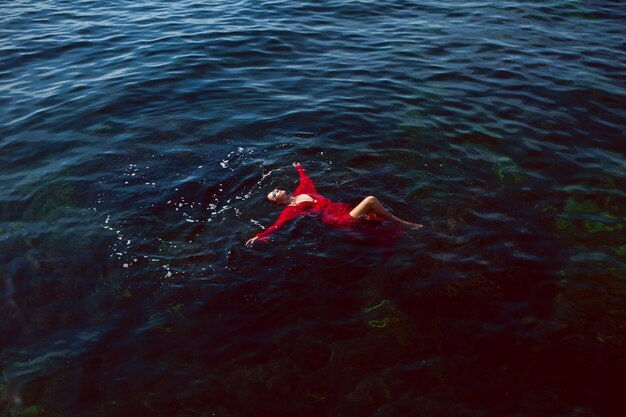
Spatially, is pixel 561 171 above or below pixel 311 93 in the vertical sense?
below

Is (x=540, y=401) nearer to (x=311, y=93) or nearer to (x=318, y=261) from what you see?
(x=318, y=261)

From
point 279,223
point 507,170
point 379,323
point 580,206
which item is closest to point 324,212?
point 279,223

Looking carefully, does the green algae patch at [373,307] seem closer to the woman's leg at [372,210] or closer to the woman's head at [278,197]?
the woman's leg at [372,210]

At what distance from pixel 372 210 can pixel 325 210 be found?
2.84ft

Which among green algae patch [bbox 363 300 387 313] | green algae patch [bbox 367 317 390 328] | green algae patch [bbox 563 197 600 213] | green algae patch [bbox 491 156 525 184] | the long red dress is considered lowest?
green algae patch [bbox 367 317 390 328]

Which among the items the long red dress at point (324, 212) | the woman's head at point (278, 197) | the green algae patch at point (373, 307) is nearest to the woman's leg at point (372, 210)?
the long red dress at point (324, 212)

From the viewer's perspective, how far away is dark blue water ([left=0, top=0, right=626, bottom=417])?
6.16 m

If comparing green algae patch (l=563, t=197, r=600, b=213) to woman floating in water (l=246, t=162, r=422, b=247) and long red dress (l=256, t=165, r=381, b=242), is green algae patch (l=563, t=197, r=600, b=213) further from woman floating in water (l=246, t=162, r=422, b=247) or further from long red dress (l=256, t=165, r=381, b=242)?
long red dress (l=256, t=165, r=381, b=242)

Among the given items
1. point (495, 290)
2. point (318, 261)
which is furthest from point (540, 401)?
point (318, 261)

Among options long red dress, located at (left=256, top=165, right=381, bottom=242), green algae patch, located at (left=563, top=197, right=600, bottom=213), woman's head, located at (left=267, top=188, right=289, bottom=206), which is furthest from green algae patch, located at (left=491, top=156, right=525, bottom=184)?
woman's head, located at (left=267, top=188, right=289, bottom=206)

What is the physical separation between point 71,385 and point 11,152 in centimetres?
704

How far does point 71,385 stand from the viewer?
6191 millimetres

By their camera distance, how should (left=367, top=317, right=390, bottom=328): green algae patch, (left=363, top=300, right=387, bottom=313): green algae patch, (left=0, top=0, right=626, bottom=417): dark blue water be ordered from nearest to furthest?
1. (left=0, top=0, right=626, bottom=417): dark blue water
2. (left=367, top=317, right=390, bottom=328): green algae patch
3. (left=363, top=300, right=387, bottom=313): green algae patch

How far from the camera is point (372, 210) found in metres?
8.31
